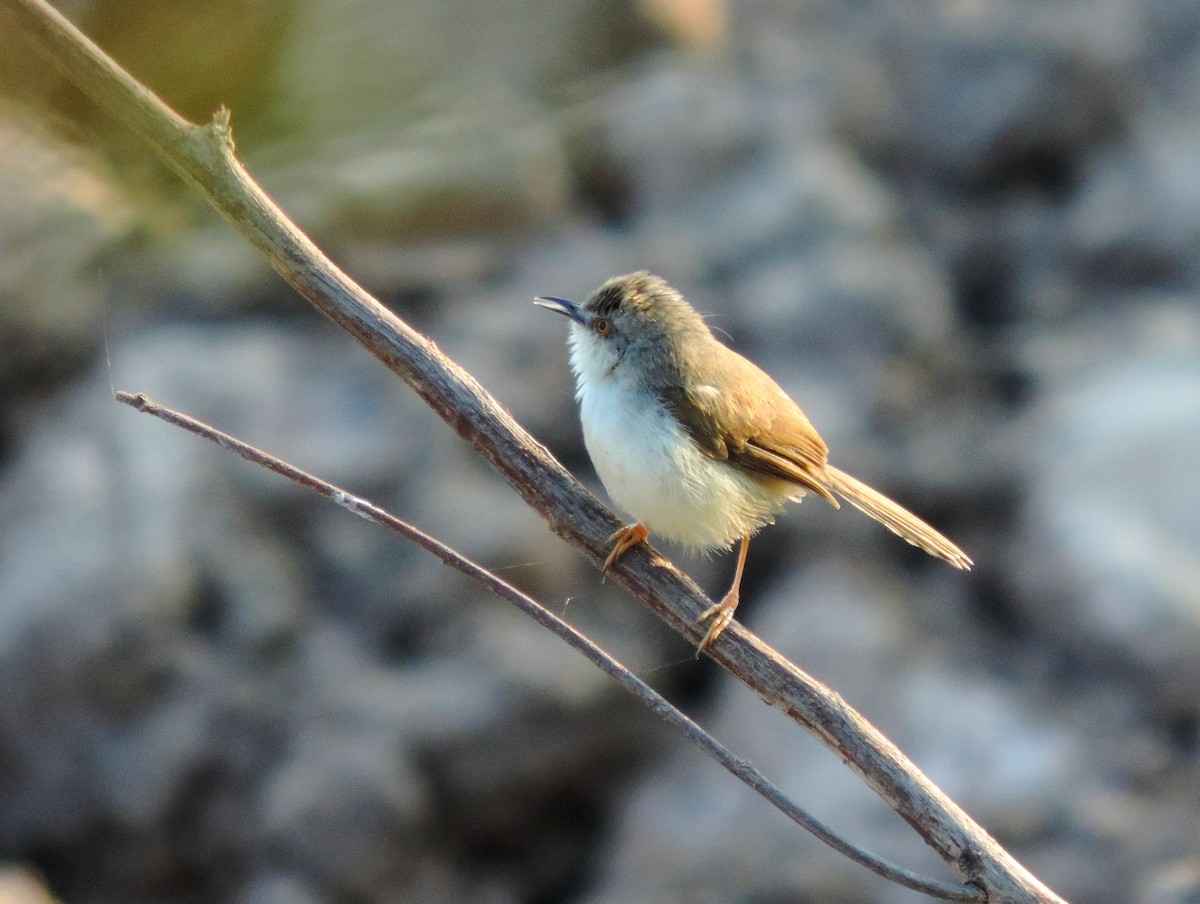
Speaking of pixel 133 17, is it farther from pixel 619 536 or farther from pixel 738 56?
pixel 738 56

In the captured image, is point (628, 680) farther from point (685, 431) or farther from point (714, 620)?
point (685, 431)

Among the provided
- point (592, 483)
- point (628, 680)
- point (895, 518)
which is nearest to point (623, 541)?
point (628, 680)

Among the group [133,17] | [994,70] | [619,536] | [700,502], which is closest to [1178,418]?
[994,70]

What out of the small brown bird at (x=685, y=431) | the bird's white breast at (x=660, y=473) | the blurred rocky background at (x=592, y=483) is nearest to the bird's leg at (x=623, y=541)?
the small brown bird at (x=685, y=431)

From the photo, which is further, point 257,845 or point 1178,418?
point 1178,418

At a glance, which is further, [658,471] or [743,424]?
[743,424]

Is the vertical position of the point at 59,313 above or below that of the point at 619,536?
above
